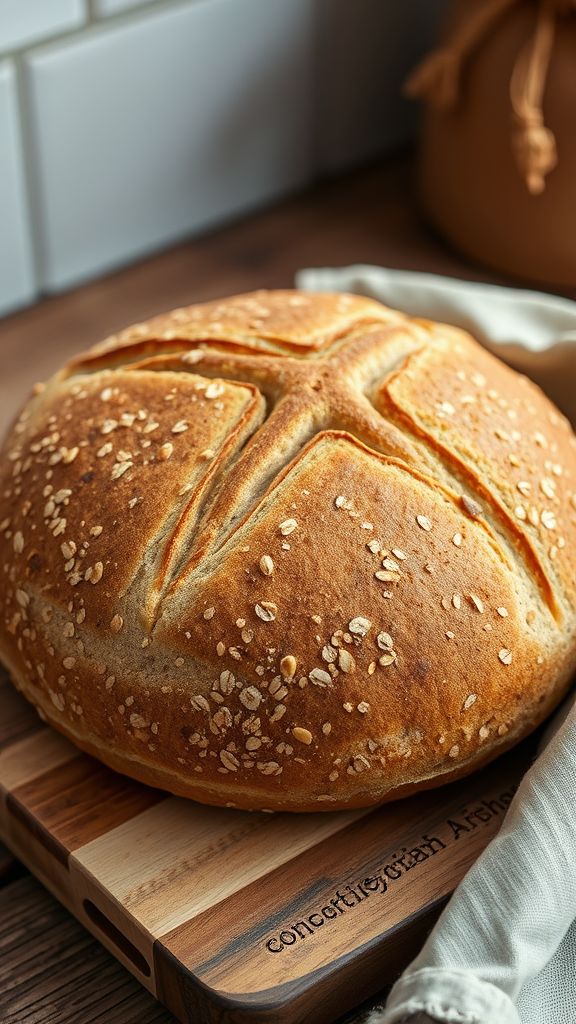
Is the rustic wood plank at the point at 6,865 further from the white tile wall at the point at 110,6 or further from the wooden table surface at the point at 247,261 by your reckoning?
the white tile wall at the point at 110,6

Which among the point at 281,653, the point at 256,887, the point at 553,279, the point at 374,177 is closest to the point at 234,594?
the point at 281,653

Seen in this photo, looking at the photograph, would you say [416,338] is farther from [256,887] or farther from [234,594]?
[256,887]

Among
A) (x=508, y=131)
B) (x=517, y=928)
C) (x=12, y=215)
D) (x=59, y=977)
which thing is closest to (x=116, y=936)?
(x=59, y=977)

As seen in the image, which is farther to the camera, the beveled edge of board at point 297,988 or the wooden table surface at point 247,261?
the wooden table surface at point 247,261

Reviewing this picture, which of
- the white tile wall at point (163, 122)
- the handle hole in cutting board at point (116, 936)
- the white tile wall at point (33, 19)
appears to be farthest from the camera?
the white tile wall at point (163, 122)

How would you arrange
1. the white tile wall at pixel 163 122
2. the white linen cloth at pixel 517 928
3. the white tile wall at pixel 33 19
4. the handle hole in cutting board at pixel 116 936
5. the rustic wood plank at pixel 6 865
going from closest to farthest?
1. the white linen cloth at pixel 517 928
2. the handle hole in cutting board at pixel 116 936
3. the rustic wood plank at pixel 6 865
4. the white tile wall at pixel 33 19
5. the white tile wall at pixel 163 122

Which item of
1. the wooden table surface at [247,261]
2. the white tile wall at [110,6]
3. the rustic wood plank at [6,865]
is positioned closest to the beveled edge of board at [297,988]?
the rustic wood plank at [6,865]

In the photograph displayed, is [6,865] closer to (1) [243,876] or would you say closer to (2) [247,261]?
(1) [243,876]

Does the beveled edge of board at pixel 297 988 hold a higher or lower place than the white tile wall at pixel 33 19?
lower
